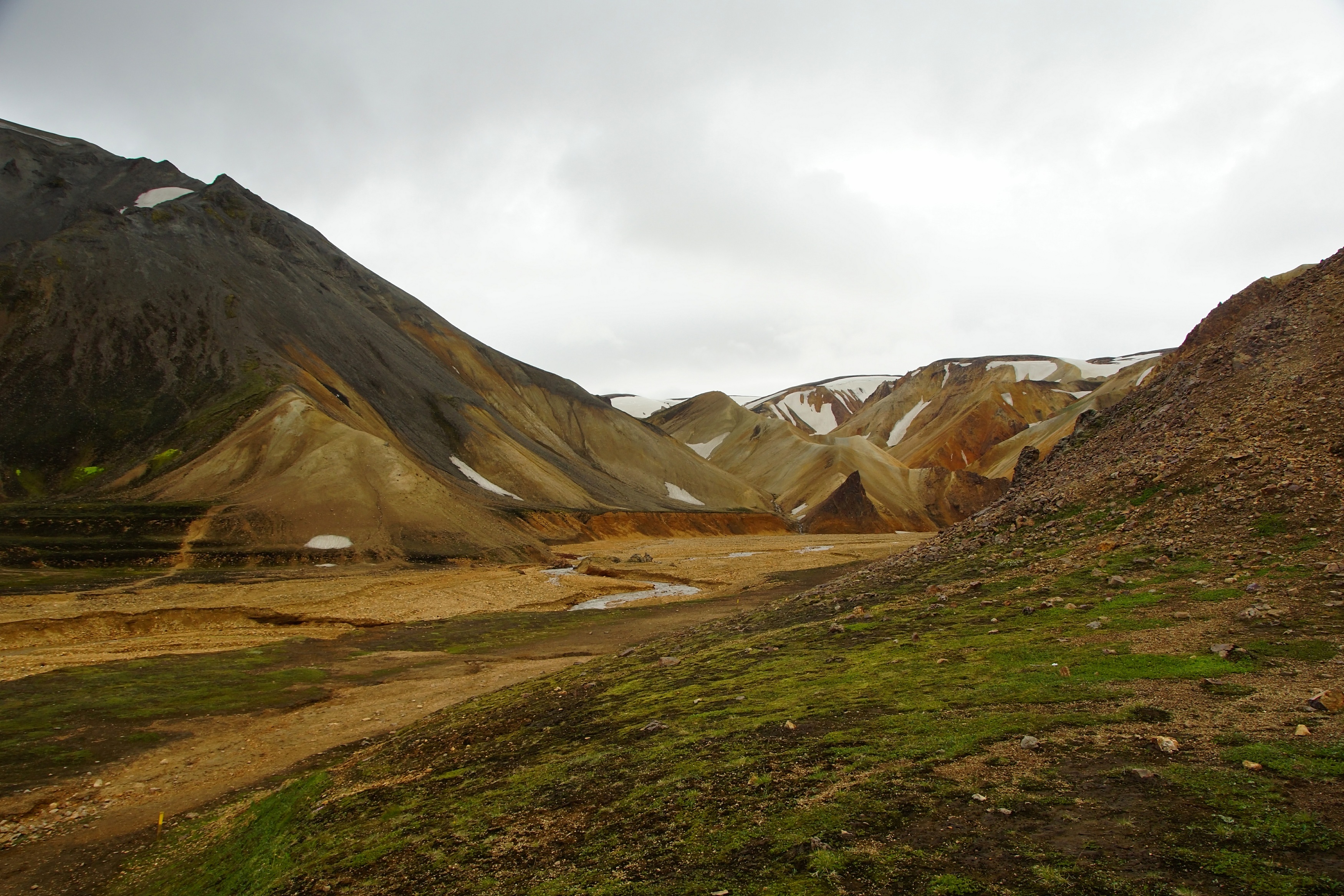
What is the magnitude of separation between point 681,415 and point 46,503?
13468cm

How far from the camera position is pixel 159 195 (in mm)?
98500

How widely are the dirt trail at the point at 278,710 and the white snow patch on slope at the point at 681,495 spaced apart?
65.4 meters

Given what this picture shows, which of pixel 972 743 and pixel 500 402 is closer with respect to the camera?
pixel 972 743

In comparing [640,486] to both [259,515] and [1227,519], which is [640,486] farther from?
[1227,519]

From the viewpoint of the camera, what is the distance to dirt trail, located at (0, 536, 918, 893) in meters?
10.8

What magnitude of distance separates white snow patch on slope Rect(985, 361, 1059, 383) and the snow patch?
14409cm

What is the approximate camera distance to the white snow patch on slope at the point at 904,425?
171 m

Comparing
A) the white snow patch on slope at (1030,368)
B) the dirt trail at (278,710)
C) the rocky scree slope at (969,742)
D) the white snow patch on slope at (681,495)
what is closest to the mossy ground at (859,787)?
the rocky scree slope at (969,742)

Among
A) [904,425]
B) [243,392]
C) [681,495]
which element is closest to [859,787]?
[243,392]

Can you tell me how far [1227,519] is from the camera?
1411 cm

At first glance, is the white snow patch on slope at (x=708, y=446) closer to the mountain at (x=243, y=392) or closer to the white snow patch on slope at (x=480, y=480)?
the mountain at (x=243, y=392)

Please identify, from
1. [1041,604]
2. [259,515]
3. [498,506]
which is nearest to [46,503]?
[259,515]

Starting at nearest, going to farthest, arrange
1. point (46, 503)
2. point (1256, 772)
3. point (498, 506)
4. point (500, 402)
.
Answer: point (1256, 772) < point (46, 503) < point (498, 506) < point (500, 402)

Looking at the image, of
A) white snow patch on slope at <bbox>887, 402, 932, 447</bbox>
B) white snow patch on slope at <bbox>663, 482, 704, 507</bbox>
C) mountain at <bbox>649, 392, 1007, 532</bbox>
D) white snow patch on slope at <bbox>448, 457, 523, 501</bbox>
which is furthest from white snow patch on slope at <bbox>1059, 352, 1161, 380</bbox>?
white snow patch on slope at <bbox>448, 457, 523, 501</bbox>
